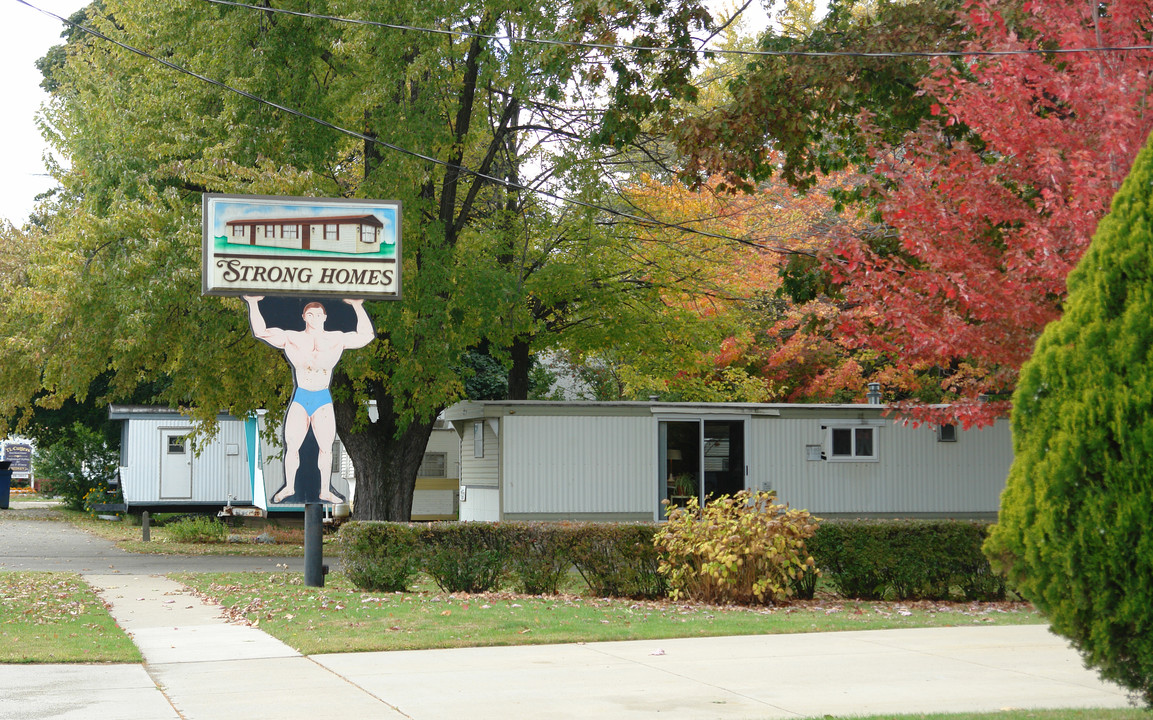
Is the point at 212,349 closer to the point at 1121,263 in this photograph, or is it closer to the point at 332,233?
the point at 332,233

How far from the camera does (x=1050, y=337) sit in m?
5.47

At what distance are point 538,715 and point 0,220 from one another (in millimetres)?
30106

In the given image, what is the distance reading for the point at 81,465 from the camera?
36500 mm

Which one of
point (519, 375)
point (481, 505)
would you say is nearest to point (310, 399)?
point (481, 505)

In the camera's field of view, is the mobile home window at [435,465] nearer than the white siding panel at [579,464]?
No

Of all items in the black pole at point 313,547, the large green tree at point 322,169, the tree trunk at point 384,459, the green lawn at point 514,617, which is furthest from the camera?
the tree trunk at point 384,459

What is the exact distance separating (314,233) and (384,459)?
6.05 meters

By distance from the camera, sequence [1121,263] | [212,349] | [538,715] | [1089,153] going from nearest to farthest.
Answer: [1121,263] < [538,715] < [1089,153] < [212,349]

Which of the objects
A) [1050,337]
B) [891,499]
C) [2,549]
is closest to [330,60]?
[2,549]

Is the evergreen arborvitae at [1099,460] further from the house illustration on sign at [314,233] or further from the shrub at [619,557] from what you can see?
the house illustration on sign at [314,233]

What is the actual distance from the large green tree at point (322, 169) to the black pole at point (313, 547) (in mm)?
3052

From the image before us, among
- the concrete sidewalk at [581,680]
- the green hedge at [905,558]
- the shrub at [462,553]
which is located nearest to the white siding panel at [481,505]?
the shrub at [462,553]

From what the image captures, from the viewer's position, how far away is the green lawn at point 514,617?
31.4 ft

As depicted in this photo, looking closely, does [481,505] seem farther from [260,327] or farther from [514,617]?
[514,617]
